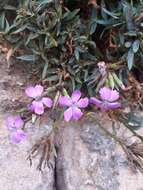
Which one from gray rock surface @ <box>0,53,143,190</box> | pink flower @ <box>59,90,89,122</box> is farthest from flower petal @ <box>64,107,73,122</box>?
gray rock surface @ <box>0,53,143,190</box>

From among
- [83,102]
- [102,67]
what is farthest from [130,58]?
[83,102]

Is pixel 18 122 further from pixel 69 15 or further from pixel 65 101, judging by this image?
pixel 69 15

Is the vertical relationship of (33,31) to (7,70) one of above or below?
above

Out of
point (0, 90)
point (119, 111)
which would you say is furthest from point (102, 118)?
point (0, 90)

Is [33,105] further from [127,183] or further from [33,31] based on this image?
[127,183]

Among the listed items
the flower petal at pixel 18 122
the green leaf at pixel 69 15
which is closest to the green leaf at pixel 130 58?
the green leaf at pixel 69 15

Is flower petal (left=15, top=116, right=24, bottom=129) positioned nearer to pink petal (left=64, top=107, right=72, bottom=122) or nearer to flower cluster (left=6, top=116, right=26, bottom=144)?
flower cluster (left=6, top=116, right=26, bottom=144)

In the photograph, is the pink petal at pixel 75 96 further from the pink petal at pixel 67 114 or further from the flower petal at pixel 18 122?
the flower petal at pixel 18 122

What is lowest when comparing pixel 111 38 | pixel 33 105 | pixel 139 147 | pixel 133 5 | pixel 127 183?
pixel 127 183
